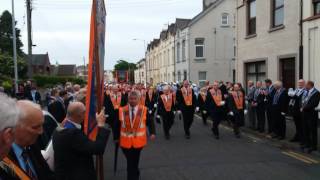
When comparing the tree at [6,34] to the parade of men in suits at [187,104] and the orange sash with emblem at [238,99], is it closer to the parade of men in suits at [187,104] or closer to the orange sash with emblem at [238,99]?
the parade of men in suits at [187,104]

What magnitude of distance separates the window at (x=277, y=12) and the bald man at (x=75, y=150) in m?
16.6

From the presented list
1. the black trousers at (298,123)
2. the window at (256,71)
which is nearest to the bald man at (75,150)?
the black trousers at (298,123)

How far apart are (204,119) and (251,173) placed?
30.1ft

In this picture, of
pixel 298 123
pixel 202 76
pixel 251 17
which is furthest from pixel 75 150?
pixel 202 76

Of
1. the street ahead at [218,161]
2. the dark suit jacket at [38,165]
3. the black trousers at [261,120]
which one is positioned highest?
the dark suit jacket at [38,165]

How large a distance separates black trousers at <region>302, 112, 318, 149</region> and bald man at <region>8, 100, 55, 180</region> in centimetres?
871

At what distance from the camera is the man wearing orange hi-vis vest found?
23.0 feet

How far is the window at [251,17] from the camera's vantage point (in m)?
22.2

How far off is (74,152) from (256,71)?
18728mm

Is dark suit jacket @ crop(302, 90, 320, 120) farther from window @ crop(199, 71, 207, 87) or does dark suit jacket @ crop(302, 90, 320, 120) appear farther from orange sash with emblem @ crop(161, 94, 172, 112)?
window @ crop(199, 71, 207, 87)

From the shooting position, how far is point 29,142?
306cm

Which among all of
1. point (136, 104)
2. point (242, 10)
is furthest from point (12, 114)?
point (242, 10)

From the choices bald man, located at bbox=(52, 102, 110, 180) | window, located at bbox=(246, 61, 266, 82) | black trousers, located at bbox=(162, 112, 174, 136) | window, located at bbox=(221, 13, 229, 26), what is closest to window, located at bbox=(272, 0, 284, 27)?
window, located at bbox=(246, 61, 266, 82)

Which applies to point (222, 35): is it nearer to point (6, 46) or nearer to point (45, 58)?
point (6, 46)
